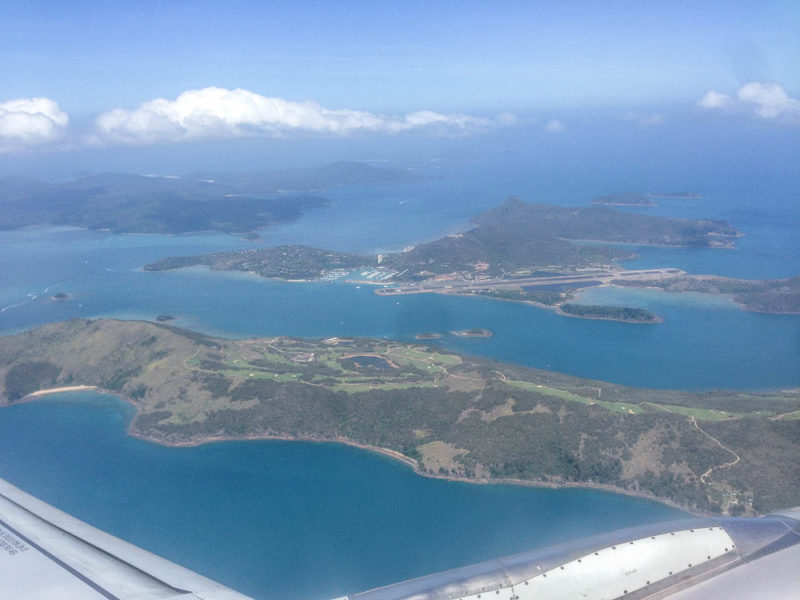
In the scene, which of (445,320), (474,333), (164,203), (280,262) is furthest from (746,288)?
(164,203)

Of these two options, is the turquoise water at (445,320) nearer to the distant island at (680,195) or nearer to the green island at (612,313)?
the green island at (612,313)

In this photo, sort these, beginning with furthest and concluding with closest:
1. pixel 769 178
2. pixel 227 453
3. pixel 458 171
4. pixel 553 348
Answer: pixel 458 171 < pixel 769 178 < pixel 553 348 < pixel 227 453

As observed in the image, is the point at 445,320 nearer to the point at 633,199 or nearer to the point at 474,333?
the point at 474,333

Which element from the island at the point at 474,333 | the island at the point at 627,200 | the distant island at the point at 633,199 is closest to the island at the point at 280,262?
the island at the point at 474,333

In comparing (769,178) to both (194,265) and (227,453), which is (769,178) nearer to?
(194,265)

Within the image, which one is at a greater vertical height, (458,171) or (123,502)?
(458,171)

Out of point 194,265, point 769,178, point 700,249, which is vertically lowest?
point 194,265

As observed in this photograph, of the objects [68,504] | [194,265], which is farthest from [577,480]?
[194,265]

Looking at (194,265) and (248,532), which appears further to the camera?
(194,265)
